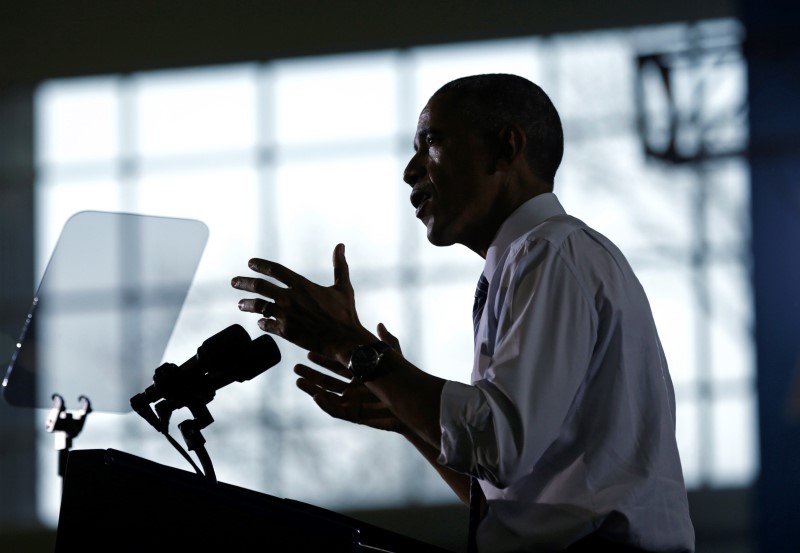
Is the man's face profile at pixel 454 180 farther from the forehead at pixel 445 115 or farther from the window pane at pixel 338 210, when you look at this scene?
the window pane at pixel 338 210

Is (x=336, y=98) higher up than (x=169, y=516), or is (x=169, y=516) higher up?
(x=336, y=98)

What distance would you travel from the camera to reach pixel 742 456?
6180 millimetres

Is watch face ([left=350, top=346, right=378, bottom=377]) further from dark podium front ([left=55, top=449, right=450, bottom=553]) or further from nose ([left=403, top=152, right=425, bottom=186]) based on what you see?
nose ([left=403, top=152, right=425, bottom=186])

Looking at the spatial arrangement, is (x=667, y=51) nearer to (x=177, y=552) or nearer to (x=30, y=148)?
(x=30, y=148)

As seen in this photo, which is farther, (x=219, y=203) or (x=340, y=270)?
(x=219, y=203)

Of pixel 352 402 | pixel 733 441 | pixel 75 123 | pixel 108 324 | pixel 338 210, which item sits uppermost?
pixel 75 123

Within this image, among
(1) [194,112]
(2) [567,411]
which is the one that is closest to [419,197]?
(2) [567,411]

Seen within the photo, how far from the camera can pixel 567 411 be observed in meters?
1.20

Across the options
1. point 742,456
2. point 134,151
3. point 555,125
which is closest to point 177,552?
point 555,125

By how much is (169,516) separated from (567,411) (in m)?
0.46

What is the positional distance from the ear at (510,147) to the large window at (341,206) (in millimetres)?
4961

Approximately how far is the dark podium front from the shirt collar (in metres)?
0.50

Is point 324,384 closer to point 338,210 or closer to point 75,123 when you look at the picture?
point 338,210

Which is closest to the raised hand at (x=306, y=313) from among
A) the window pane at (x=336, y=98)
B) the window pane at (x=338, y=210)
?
the window pane at (x=338, y=210)
